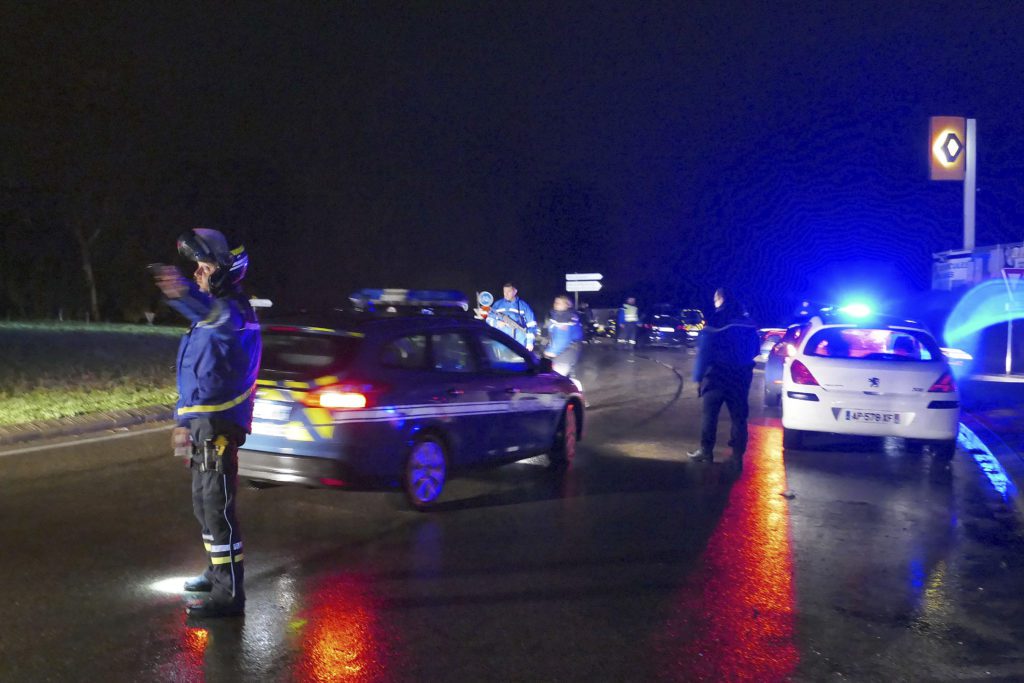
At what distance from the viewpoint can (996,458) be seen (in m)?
10.9

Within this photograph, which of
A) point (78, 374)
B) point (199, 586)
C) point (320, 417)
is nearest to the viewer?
point (199, 586)

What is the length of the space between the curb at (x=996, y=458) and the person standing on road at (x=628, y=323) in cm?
2170

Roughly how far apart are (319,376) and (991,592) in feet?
15.2

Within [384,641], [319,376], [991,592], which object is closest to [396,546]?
[319,376]

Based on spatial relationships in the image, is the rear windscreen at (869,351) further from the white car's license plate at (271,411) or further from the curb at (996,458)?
the white car's license plate at (271,411)

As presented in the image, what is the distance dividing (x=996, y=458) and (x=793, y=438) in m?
2.17

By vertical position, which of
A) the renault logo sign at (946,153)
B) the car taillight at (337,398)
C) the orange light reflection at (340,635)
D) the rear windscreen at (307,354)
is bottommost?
the orange light reflection at (340,635)

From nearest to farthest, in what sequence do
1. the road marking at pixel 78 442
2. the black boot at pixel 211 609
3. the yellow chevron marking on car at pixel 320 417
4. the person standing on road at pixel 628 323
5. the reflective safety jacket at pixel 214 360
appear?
1. the reflective safety jacket at pixel 214 360
2. the black boot at pixel 211 609
3. the yellow chevron marking on car at pixel 320 417
4. the road marking at pixel 78 442
5. the person standing on road at pixel 628 323

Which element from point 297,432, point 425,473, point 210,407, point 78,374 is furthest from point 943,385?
point 78,374

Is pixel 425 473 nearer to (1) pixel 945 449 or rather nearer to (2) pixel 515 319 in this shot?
(1) pixel 945 449

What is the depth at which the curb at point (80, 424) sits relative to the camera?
10755 millimetres

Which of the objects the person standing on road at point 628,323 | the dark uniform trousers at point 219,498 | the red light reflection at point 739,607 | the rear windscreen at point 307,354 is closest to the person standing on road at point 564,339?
the red light reflection at point 739,607

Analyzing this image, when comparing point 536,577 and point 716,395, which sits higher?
point 716,395

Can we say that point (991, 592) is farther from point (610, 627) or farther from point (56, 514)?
point (56, 514)
